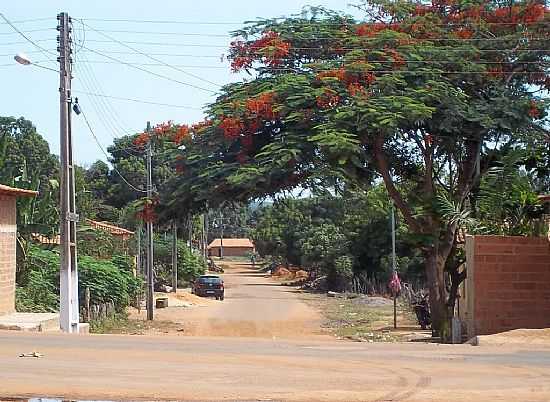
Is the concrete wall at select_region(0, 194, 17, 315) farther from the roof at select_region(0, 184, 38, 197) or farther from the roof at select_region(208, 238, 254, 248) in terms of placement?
the roof at select_region(208, 238, 254, 248)

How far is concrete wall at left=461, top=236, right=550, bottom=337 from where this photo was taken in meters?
20.0

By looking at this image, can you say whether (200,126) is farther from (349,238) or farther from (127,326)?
(349,238)

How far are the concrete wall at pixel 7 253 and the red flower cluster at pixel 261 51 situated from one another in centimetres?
869

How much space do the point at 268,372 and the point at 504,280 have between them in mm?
9207

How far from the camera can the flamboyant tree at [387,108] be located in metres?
22.6

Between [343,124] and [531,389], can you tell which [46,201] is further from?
[531,389]

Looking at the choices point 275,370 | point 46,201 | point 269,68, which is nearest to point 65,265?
point 269,68

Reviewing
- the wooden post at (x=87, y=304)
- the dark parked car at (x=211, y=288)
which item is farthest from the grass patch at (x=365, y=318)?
the wooden post at (x=87, y=304)

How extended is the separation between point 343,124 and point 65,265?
29.2 feet

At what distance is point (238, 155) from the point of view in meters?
23.9

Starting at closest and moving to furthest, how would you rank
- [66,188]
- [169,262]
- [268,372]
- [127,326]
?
[268,372] → [66,188] → [127,326] → [169,262]

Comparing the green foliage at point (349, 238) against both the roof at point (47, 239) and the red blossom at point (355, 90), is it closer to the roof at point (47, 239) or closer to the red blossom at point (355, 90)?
the roof at point (47, 239)

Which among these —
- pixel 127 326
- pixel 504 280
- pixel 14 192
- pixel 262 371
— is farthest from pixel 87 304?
pixel 262 371

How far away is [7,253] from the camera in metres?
27.7
